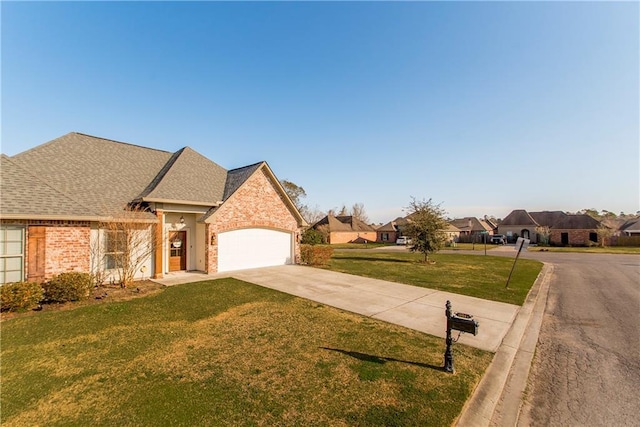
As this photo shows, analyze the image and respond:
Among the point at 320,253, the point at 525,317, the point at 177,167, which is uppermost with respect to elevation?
the point at 177,167

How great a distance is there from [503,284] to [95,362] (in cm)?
1559

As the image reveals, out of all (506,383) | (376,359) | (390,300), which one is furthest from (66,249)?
(506,383)

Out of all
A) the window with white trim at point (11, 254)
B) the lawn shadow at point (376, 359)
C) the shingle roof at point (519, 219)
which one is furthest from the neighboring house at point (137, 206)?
the shingle roof at point (519, 219)

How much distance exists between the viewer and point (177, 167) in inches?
632

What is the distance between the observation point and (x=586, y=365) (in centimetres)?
566

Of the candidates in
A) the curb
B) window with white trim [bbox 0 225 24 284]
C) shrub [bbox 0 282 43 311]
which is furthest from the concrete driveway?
window with white trim [bbox 0 225 24 284]

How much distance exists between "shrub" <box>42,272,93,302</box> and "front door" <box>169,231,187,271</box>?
17.2 feet

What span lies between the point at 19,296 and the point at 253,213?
10114 millimetres

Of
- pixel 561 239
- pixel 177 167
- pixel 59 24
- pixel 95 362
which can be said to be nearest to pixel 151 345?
pixel 95 362

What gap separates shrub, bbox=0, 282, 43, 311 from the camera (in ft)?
26.5

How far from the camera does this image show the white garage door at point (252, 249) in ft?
50.4

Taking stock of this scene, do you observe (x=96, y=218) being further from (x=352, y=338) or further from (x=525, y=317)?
(x=525, y=317)

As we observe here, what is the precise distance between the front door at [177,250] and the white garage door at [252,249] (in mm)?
2127

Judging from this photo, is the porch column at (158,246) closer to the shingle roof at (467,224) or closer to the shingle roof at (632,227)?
the shingle roof at (467,224)
